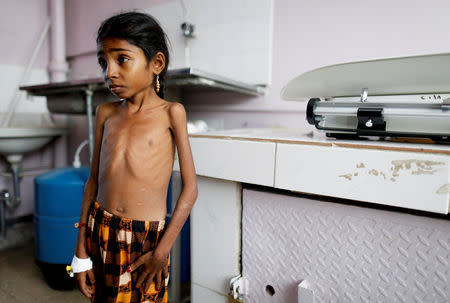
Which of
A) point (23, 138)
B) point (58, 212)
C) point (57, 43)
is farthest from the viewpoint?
point (57, 43)

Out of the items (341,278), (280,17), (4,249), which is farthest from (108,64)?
(4,249)

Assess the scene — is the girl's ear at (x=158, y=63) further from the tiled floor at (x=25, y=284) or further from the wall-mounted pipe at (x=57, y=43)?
the wall-mounted pipe at (x=57, y=43)

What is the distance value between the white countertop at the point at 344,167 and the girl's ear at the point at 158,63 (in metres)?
0.25

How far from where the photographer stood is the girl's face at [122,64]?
0.63 meters

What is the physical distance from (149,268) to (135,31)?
525 mm

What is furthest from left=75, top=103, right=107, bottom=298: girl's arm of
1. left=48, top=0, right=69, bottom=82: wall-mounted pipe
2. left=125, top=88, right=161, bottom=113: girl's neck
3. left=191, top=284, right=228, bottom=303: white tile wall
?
left=48, top=0, right=69, bottom=82: wall-mounted pipe

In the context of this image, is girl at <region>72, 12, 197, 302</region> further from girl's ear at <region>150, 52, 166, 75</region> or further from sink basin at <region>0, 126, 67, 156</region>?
sink basin at <region>0, 126, 67, 156</region>

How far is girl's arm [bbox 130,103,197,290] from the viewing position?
0.66 metres

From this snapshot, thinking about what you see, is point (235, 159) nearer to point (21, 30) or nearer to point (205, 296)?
point (205, 296)

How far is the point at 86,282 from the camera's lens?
743 mm

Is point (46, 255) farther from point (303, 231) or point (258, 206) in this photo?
point (303, 231)

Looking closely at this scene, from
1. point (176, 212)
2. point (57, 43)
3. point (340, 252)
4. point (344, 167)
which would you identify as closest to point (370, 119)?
point (344, 167)

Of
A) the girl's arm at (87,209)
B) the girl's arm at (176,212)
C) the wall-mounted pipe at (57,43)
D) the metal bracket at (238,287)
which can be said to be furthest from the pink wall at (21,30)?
the metal bracket at (238,287)

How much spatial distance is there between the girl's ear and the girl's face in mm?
30
